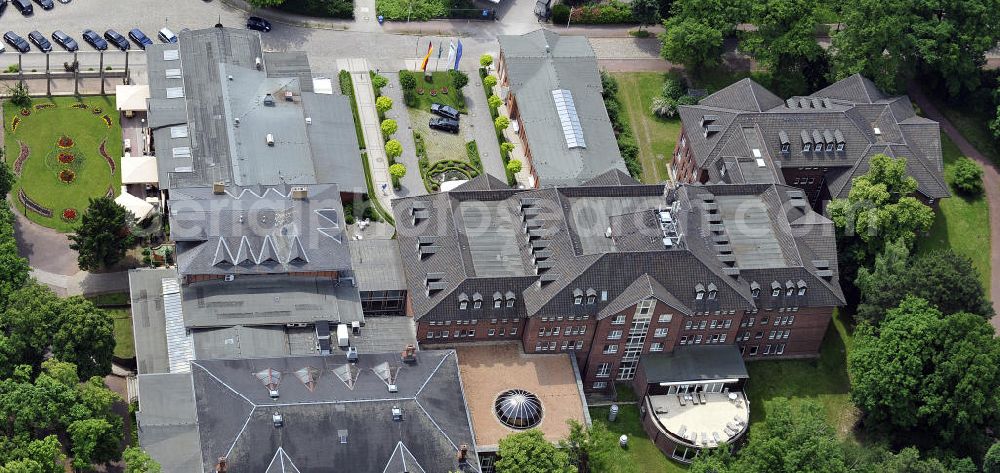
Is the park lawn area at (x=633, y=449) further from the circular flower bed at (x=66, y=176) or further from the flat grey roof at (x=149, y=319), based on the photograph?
the circular flower bed at (x=66, y=176)

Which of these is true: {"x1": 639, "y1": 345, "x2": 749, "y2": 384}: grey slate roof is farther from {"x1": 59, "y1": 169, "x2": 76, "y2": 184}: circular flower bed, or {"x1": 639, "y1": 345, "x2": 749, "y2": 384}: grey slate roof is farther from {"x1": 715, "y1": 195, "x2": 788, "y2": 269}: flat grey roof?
{"x1": 59, "y1": 169, "x2": 76, "y2": 184}: circular flower bed

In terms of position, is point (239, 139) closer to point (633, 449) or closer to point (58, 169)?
point (58, 169)

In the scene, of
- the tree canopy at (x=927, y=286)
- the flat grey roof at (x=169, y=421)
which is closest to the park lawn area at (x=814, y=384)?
the tree canopy at (x=927, y=286)

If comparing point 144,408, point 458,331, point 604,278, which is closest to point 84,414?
point 144,408

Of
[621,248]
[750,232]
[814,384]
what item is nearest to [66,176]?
[621,248]

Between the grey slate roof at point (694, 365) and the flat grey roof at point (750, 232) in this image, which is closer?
the grey slate roof at point (694, 365)

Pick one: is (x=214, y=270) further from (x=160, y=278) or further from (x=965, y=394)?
(x=965, y=394)
